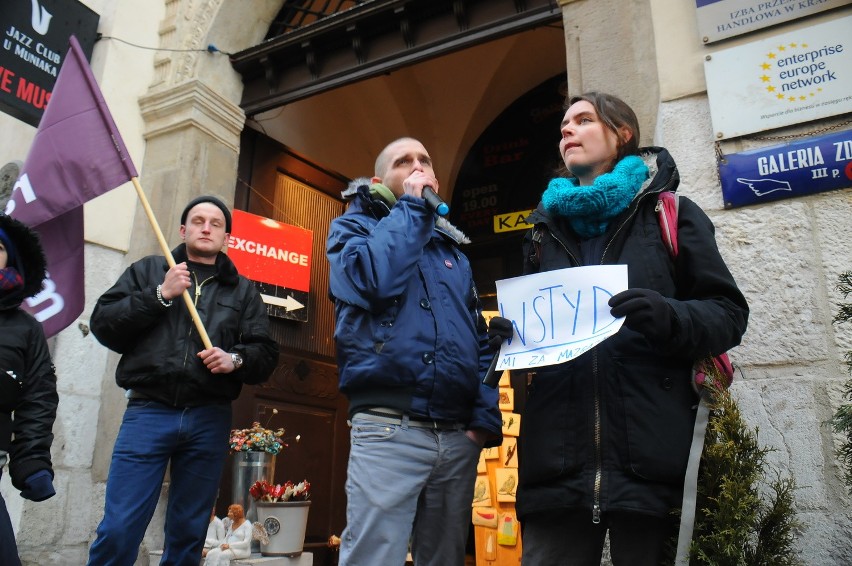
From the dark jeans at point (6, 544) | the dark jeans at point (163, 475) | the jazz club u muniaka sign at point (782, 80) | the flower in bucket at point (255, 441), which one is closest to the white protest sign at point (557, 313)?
the jazz club u muniaka sign at point (782, 80)

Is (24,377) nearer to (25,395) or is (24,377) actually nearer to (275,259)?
(25,395)

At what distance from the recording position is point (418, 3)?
4.59m

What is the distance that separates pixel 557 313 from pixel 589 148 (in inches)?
20.1

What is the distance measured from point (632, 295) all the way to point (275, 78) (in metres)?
4.54

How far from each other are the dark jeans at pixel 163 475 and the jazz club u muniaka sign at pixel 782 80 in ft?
8.03

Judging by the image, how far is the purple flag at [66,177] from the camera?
3.05m

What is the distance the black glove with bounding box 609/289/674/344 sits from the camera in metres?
1.40

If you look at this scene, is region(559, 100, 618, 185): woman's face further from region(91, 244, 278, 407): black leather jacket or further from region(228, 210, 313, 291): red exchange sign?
region(228, 210, 313, 291): red exchange sign

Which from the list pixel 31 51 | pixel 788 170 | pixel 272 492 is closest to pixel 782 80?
pixel 788 170

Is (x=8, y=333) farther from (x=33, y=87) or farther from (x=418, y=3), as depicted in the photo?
(x=418, y=3)

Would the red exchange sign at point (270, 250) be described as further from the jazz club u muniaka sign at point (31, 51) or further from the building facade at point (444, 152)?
the jazz club u muniaka sign at point (31, 51)

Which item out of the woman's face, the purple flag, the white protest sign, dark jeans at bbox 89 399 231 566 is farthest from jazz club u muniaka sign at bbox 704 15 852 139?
the purple flag

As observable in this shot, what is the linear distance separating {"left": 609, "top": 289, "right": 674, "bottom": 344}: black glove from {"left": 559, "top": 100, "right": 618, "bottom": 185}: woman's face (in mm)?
506

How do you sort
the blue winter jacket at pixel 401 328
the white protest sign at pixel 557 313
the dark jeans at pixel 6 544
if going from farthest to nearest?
the dark jeans at pixel 6 544, the blue winter jacket at pixel 401 328, the white protest sign at pixel 557 313
